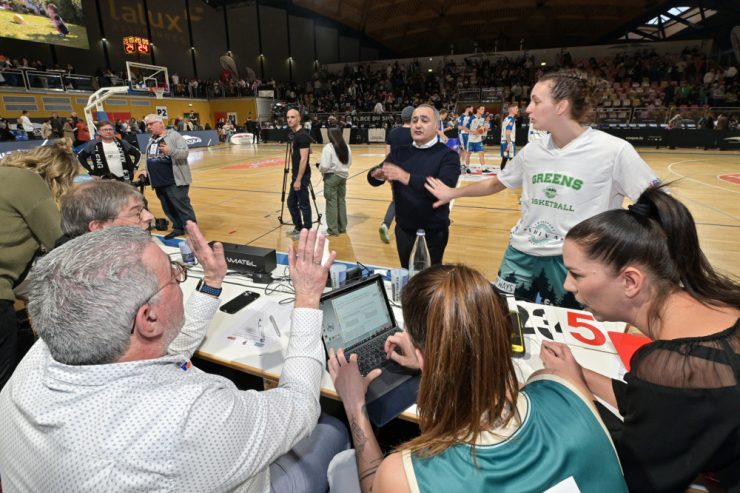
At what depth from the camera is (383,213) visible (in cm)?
687

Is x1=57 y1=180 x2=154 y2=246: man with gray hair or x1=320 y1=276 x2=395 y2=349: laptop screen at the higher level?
x1=57 y1=180 x2=154 y2=246: man with gray hair

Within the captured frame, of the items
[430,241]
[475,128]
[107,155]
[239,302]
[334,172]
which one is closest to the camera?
[239,302]

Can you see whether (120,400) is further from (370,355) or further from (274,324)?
(274,324)

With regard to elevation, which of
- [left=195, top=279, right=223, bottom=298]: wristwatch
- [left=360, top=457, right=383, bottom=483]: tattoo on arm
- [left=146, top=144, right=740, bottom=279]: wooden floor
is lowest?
[left=146, top=144, right=740, bottom=279]: wooden floor

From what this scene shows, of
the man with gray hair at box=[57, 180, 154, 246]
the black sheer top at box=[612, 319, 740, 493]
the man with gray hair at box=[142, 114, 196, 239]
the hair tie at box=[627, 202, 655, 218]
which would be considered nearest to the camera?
the black sheer top at box=[612, 319, 740, 493]

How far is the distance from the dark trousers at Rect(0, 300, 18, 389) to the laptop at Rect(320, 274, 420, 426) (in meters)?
1.90

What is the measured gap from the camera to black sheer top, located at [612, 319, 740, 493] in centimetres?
91

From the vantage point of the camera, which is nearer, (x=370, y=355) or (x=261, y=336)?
(x=370, y=355)

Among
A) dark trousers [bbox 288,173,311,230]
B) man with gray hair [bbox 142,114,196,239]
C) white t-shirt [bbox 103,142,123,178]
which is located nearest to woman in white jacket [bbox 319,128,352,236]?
dark trousers [bbox 288,173,311,230]

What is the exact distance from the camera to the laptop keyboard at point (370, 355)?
1.61 m

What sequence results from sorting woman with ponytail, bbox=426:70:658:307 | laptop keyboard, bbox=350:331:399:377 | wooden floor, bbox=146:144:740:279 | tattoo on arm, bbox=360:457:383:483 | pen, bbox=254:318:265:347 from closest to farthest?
tattoo on arm, bbox=360:457:383:483 → laptop keyboard, bbox=350:331:399:377 → pen, bbox=254:318:265:347 → woman with ponytail, bbox=426:70:658:307 → wooden floor, bbox=146:144:740:279

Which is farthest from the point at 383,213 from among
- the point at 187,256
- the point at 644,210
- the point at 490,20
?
the point at 490,20

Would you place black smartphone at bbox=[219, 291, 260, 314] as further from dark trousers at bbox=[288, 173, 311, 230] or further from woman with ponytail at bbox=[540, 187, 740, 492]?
dark trousers at bbox=[288, 173, 311, 230]

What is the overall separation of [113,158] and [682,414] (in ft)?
23.9
